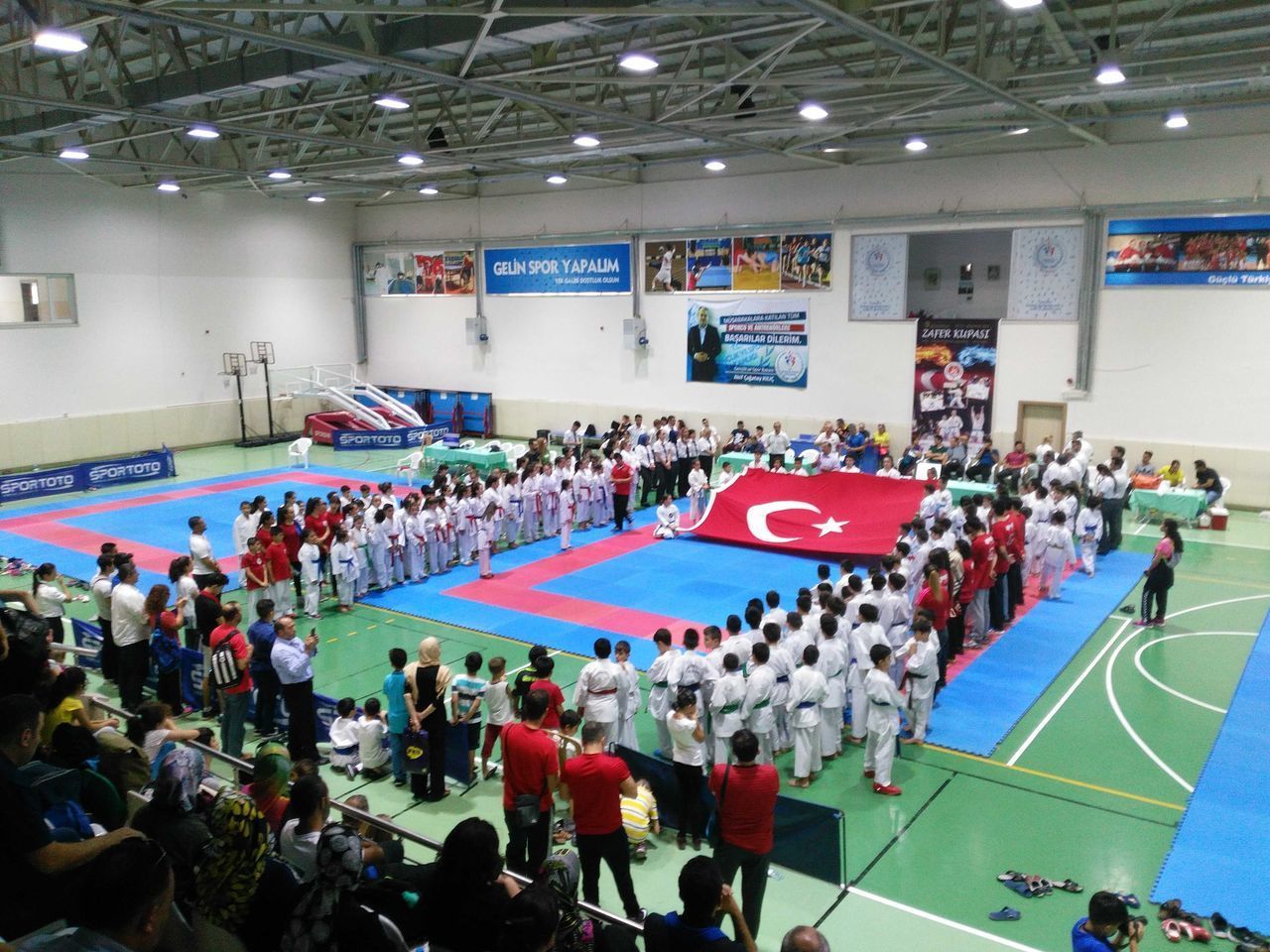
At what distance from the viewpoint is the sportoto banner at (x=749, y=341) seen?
86.8ft

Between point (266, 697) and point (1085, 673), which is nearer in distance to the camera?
point (266, 697)

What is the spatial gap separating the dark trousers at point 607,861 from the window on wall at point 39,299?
2721 cm

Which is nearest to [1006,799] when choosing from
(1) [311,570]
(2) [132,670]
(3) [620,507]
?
(2) [132,670]

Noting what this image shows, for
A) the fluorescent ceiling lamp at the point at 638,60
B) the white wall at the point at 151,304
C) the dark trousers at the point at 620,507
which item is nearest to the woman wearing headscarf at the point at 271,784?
the fluorescent ceiling lamp at the point at 638,60

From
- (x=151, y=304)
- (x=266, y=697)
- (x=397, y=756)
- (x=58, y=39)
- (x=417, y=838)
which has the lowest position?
(x=397, y=756)

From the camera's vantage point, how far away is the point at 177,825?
4582 millimetres

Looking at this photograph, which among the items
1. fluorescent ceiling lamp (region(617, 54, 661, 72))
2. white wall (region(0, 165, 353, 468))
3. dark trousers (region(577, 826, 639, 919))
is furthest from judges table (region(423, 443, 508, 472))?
dark trousers (region(577, 826, 639, 919))

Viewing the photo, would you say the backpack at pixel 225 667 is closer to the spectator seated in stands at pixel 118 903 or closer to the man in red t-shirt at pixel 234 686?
the man in red t-shirt at pixel 234 686

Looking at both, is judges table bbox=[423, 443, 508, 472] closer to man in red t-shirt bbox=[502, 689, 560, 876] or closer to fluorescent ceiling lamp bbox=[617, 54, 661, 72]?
fluorescent ceiling lamp bbox=[617, 54, 661, 72]

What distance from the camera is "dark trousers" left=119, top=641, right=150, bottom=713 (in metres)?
10.3

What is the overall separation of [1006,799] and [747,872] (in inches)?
150

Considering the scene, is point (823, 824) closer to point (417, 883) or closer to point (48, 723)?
point (417, 883)

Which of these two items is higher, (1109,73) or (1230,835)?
(1109,73)

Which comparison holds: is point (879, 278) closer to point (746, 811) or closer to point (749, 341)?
point (749, 341)
